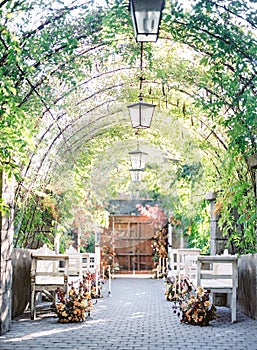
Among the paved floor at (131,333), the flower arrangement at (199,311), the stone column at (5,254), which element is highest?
the stone column at (5,254)

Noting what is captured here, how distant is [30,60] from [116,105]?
16.1 feet

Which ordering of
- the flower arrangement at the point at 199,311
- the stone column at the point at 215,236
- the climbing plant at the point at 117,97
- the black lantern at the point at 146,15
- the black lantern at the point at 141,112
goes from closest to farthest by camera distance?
the black lantern at the point at 146,15 < the climbing plant at the point at 117,97 < the flower arrangement at the point at 199,311 < the black lantern at the point at 141,112 < the stone column at the point at 215,236

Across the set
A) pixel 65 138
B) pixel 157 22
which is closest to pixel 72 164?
pixel 65 138

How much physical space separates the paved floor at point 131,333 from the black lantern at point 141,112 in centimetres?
281

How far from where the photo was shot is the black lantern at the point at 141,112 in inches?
362

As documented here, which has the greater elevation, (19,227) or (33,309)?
(19,227)

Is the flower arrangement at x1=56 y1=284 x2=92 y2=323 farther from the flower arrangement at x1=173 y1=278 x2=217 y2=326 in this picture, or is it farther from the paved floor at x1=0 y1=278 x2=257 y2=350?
the flower arrangement at x1=173 y1=278 x2=217 y2=326

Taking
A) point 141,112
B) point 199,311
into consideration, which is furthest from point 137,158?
point 199,311

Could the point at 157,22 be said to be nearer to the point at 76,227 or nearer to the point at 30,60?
the point at 30,60

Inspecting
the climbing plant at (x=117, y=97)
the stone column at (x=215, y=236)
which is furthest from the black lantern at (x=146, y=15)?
the stone column at (x=215, y=236)

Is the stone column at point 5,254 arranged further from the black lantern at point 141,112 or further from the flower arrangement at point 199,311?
the black lantern at point 141,112

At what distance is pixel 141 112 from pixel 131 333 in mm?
3295

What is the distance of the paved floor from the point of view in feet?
21.5

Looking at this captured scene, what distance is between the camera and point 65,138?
11.8 m
